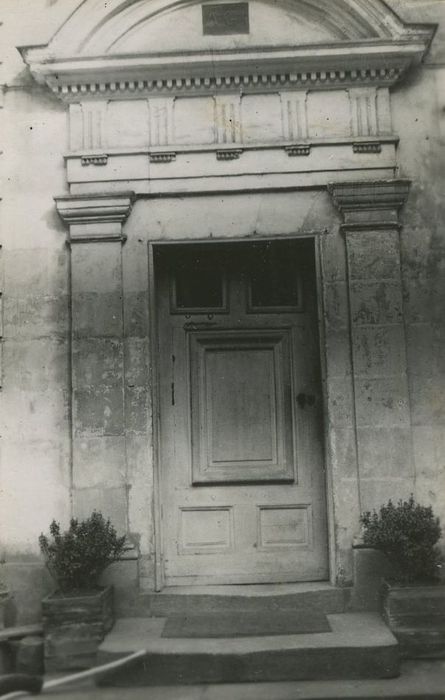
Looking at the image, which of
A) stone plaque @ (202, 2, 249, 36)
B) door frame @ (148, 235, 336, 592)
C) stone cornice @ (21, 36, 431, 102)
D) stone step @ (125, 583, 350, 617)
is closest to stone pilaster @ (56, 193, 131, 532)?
door frame @ (148, 235, 336, 592)

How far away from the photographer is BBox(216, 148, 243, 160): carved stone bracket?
18.5ft

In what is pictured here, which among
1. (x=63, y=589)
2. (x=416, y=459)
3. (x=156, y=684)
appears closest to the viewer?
(x=156, y=684)

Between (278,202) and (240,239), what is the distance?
444 mm

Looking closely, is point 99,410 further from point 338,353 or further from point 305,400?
point 338,353

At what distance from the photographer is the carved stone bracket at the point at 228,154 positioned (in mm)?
5638

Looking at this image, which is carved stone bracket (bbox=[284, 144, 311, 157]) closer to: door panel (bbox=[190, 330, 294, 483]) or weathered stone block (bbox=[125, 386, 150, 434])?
door panel (bbox=[190, 330, 294, 483])

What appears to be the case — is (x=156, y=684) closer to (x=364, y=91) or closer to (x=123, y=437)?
(x=123, y=437)

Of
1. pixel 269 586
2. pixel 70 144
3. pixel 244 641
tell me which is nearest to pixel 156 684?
pixel 244 641

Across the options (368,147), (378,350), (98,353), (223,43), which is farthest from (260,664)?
(223,43)

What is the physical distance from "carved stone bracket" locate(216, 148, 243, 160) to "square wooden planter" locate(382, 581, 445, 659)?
11.6 ft

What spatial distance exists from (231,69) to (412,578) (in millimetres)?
4179

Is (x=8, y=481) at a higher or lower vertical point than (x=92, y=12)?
lower

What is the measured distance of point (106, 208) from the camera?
555 centimetres

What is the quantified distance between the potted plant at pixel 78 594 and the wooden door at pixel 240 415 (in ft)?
2.59
